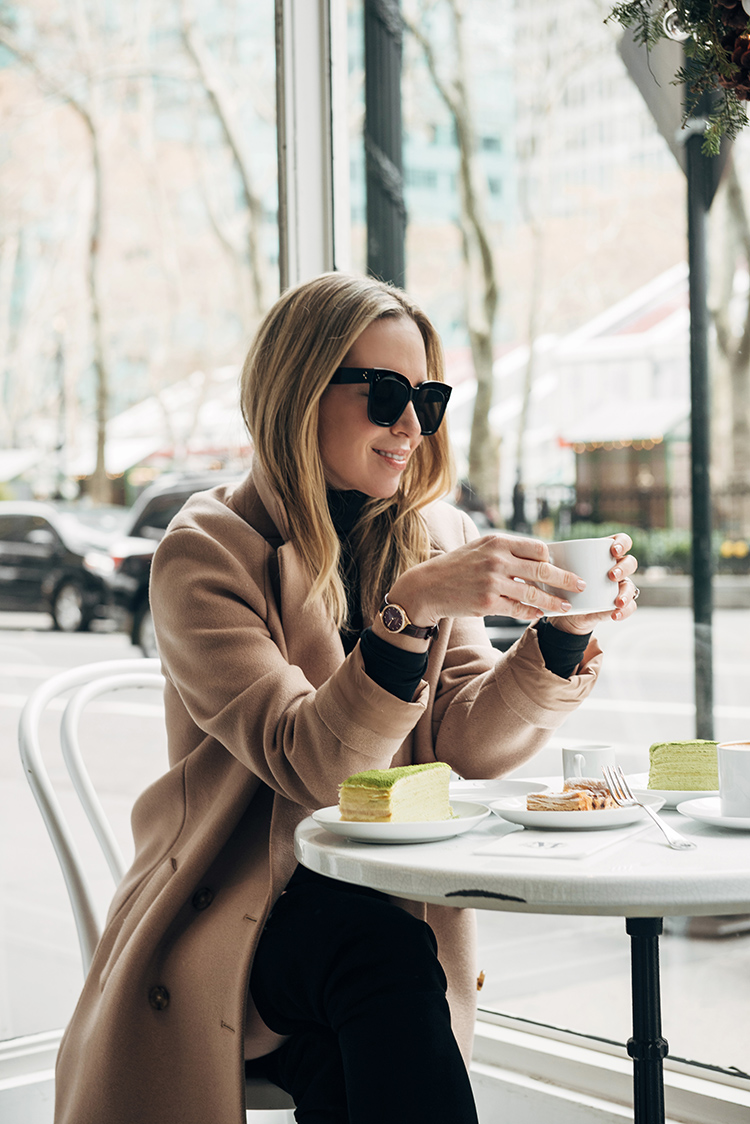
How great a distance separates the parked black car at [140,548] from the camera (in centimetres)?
236

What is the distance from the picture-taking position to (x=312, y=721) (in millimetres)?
1160

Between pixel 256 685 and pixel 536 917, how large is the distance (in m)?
1.30

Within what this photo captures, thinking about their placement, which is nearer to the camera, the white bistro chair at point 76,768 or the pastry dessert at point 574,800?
the pastry dessert at point 574,800

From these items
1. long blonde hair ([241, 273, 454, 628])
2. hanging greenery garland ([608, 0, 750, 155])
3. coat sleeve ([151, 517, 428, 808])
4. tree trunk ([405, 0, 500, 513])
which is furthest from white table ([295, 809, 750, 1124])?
tree trunk ([405, 0, 500, 513])

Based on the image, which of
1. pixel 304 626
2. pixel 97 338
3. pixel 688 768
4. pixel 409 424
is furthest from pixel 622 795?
pixel 97 338

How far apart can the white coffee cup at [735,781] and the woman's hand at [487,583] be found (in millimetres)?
221

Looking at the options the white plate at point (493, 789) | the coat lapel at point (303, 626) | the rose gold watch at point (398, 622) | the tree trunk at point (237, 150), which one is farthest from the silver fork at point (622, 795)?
the tree trunk at point (237, 150)

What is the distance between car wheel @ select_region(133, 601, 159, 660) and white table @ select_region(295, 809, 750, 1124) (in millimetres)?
1391

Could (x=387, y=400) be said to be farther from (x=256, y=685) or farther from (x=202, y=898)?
(x=202, y=898)

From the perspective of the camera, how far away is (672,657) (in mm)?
2078

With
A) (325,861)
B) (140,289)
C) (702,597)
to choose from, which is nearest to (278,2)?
(140,289)

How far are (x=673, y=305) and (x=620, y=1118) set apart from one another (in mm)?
1468

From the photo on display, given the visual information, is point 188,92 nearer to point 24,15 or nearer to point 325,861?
point 24,15

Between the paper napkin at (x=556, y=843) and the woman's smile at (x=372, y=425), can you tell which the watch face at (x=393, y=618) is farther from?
the woman's smile at (x=372, y=425)
